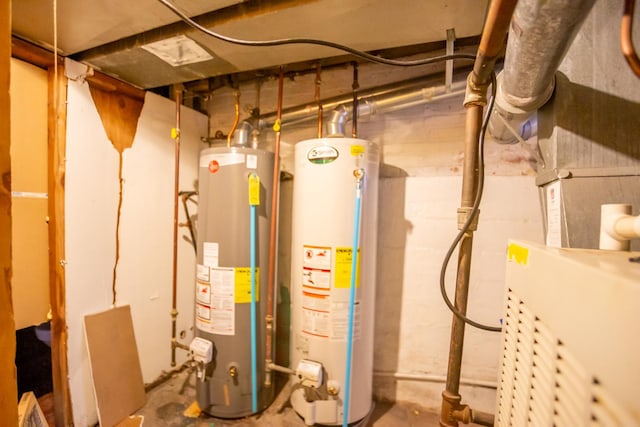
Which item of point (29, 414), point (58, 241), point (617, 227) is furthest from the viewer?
point (58, 241)

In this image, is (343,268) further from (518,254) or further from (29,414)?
(29,414)

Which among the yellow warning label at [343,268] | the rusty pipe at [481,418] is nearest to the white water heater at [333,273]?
the yellow warning label at [343,268]

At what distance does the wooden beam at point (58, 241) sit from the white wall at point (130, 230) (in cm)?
3

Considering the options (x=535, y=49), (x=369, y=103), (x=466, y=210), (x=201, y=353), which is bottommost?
(x=201, y=353)

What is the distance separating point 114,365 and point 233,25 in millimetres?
1857

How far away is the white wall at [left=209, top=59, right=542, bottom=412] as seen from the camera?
1550 millimetres

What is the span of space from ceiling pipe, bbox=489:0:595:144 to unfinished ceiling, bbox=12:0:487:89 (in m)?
0.43

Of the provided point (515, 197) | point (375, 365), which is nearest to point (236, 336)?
point (375, 365)

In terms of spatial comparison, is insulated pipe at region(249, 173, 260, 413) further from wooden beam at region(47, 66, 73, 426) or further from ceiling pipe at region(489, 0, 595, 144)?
ceiling pipe at region(489, 0, 595, 144)

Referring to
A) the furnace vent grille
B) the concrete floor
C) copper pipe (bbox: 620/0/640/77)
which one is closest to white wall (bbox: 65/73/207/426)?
the concrete floor

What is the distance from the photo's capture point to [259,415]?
1554 mm

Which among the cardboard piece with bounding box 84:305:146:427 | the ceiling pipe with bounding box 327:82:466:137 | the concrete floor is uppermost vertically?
the ceiling pipe with bounding box 327:82:466:137

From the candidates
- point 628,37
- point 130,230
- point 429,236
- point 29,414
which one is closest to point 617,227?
point 628,37

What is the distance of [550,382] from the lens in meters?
0.44
